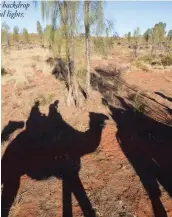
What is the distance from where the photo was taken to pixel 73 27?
12242 mm

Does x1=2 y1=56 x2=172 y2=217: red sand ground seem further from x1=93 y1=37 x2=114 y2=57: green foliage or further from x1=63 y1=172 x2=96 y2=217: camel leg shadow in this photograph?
x1=93 y1=37 x2=114 y2=57: green foliage

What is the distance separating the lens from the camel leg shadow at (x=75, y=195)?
6.06m

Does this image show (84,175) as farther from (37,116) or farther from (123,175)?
(37,116)

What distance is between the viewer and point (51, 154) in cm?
898

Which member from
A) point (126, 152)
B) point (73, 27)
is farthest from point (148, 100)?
point (126, 152)

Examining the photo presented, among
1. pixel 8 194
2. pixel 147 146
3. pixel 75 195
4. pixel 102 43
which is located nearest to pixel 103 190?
pixel 75 195

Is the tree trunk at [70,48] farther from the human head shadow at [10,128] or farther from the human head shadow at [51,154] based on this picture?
the human head shadow at [10,128]

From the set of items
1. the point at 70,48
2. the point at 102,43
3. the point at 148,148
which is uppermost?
the point at 102,43

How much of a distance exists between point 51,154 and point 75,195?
259cm

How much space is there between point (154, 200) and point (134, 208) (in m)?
0.58

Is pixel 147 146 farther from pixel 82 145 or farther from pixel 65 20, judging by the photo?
pixel 65 20

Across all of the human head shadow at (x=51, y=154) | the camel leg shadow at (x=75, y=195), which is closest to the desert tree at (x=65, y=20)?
the human head shadow at (x=51, y=154)

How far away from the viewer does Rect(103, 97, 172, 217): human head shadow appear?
22.3 ft

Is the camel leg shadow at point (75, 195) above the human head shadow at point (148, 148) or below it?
below
